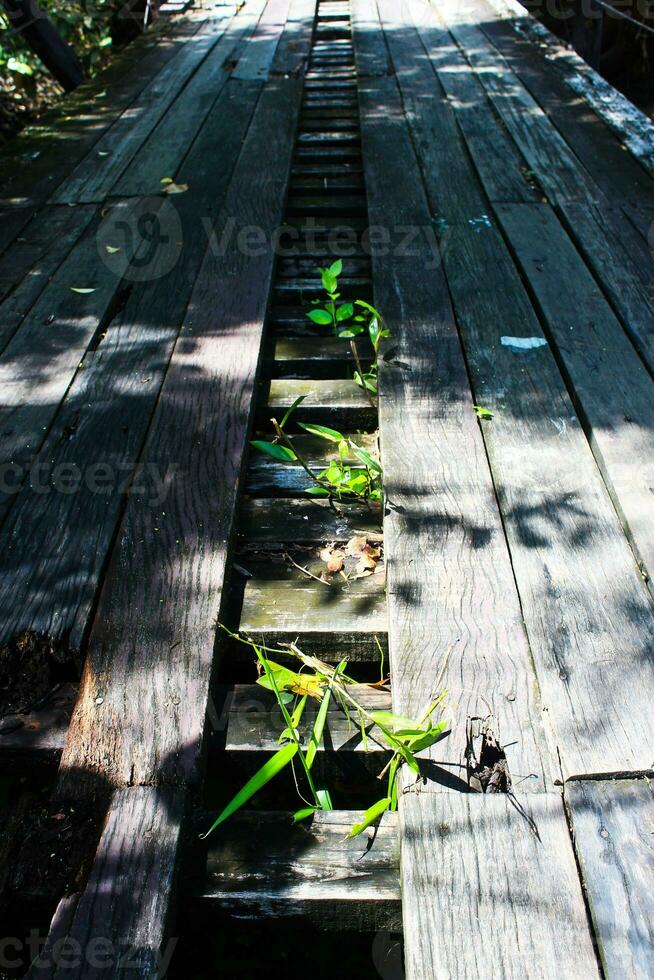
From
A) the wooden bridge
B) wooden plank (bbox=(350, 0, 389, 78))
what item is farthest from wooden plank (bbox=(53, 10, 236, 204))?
wooden plank (bbox=(350, 0, 389, 78))

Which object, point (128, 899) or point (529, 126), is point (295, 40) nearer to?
point (529, 126)

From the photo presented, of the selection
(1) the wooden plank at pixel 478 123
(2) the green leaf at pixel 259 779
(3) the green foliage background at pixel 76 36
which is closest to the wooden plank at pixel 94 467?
(2) the green leaf at pixel 259 779

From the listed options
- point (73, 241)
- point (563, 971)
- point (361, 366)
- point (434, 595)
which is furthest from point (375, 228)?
point (563, 971)

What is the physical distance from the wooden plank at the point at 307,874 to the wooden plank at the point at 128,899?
0.08 m

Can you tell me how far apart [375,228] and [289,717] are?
2.08m

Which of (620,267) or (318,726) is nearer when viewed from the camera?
(318,726)

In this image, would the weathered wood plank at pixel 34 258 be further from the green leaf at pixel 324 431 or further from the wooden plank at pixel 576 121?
the wooden plank at pixel 576 121

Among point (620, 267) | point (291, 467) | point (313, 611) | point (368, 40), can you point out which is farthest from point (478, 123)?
point (313, 611)

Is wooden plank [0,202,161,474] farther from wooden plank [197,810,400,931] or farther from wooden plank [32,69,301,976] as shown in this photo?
wooden plank [197,810,400,931]

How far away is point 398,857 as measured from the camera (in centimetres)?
121

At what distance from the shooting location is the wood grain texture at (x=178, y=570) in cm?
131

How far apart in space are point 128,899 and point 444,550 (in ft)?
2.89

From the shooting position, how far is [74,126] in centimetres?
398

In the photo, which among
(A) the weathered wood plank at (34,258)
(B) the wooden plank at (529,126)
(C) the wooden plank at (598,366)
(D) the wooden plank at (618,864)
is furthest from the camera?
(B) the wooden plank at (529,126)
